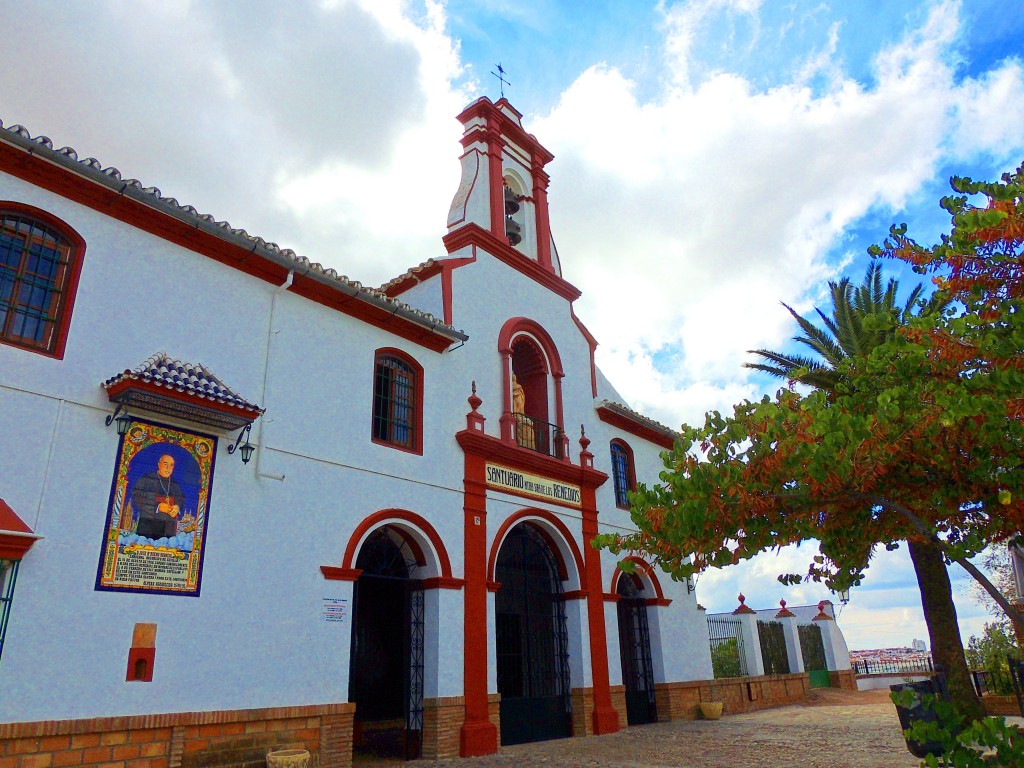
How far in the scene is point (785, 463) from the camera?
5.72 m

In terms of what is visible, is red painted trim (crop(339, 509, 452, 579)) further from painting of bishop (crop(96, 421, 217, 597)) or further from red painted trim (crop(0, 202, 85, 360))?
red painted trim (crop(0, 202, 85, 360))

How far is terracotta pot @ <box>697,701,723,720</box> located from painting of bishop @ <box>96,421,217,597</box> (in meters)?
12.7

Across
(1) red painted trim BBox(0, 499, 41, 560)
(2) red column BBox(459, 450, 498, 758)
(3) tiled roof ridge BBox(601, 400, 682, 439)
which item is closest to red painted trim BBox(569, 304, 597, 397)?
(3) tiled roof ridge BBox(601, 400, 682, 439)

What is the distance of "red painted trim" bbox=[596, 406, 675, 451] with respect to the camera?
1741cm

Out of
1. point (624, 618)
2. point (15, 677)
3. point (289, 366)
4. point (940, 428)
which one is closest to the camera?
point (940, 428)

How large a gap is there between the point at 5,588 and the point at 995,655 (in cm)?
1909

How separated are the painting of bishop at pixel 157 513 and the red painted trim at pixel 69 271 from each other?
4.08 feet

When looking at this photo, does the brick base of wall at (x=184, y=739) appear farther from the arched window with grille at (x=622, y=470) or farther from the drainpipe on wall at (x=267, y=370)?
the arched window with grille at (x=622, y=470)

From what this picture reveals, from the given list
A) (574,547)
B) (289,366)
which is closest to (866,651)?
(574,547)

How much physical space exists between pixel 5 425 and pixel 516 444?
8362 mm

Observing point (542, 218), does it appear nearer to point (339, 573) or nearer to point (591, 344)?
point (591, 344)

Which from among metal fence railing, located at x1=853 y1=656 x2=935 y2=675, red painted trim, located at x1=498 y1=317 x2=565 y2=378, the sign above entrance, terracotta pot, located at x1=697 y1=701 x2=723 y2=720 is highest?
red painted trim, located at x1=498 y1=317 x2=565 y2=378

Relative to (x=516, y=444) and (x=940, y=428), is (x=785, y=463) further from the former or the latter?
(x=516, y=444)

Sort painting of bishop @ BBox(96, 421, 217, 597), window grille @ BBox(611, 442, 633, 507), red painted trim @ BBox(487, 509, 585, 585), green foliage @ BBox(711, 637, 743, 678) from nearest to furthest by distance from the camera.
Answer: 1. painting of bishop @ BBox(96, 421, 217, 597)
2. red painted trim @ BBox(487, 509, 585, 585)
3. window grille @ BBox(611, 442, 633, 507)
4. green foliage @ BBox(711, 637, 743, 678)
